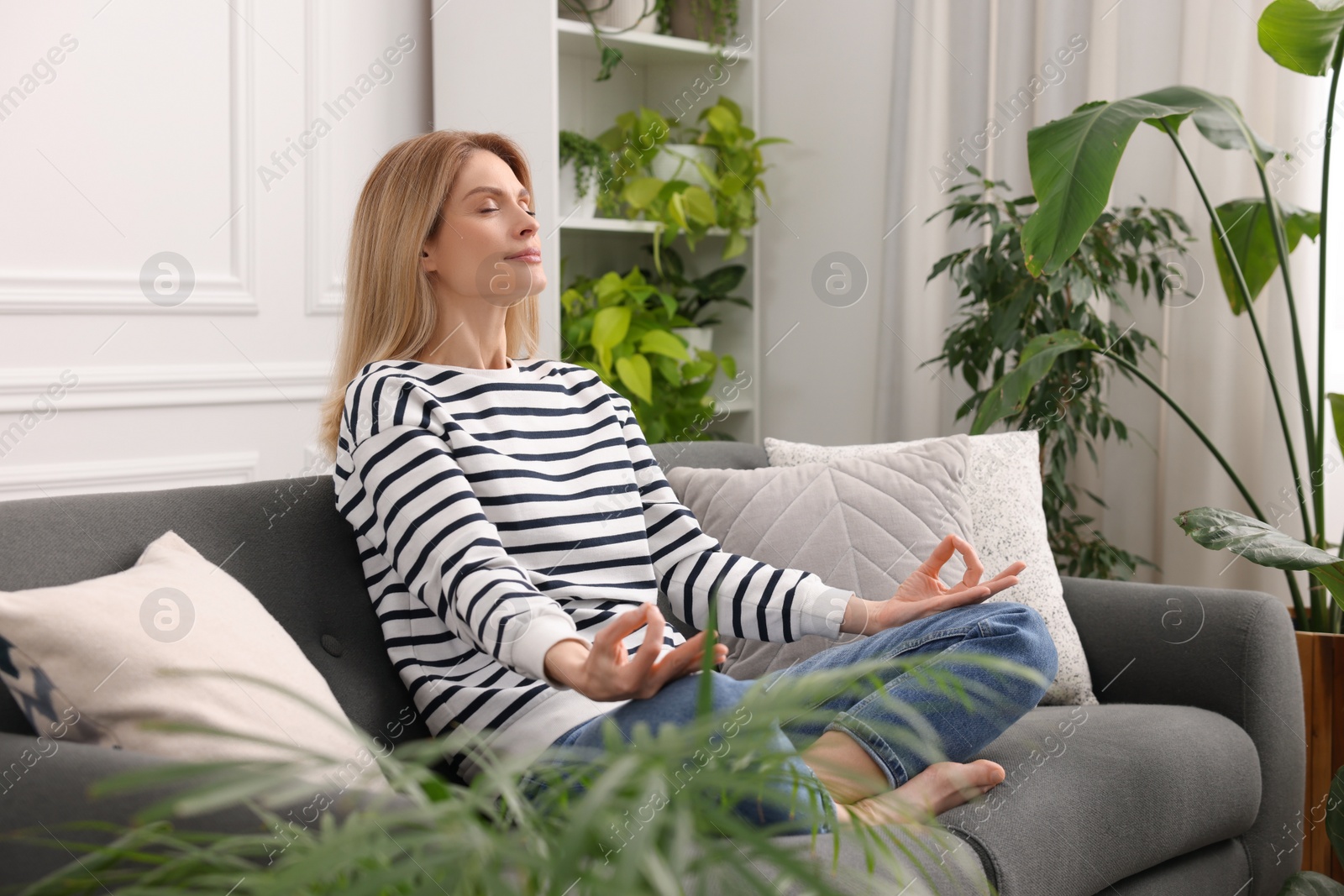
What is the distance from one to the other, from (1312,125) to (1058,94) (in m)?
0.57

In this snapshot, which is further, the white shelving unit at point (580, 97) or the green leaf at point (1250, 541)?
the white shelving unit at point (580, 97)

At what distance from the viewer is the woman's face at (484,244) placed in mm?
1413

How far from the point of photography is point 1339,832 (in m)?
1.44

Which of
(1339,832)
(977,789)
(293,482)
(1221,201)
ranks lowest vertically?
(1339,832)

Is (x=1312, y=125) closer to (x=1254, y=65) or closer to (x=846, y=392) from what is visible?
(x=1254, y=65)

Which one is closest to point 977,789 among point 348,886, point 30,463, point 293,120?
point 348,886

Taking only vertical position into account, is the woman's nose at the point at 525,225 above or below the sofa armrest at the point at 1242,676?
above

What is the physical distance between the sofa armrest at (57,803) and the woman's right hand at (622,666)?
0.80 feet

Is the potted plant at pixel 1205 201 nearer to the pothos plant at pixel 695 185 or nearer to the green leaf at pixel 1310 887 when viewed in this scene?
the green leaf at pixel 1310 887

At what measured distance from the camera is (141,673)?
3.15 feet

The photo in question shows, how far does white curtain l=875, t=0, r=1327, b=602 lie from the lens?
2.29m

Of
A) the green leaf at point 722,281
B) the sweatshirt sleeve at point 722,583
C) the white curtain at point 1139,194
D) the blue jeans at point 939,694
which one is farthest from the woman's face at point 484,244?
the green leaf at point 722,281

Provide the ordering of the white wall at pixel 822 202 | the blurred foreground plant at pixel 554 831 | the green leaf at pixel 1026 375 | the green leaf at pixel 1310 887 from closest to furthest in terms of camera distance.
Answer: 1. the blurred foreground plant at pixel 554 831
2. the green leaf at pixel 1310 887
3. the green leaf at pixel 1026 375
4. the white wall at pixel 822 202

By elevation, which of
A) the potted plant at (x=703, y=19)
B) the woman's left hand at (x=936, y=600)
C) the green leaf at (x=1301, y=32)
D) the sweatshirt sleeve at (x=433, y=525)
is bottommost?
the woman's left hand at (x=936, y=600)
